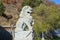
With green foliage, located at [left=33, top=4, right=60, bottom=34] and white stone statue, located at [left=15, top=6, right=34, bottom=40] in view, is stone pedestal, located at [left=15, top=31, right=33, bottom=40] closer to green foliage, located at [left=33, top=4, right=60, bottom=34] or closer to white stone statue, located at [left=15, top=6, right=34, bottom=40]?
white stone statue, located at [left=15, top=6, right=34, bottom=40]

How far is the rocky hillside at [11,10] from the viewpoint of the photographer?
17688 mm

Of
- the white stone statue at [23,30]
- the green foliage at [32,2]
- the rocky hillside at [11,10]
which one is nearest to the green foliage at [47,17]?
the green foliage at [32,2]

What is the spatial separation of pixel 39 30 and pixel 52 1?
218 inches

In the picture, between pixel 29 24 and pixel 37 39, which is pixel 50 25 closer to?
pixel 37 39

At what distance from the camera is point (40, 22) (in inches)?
607

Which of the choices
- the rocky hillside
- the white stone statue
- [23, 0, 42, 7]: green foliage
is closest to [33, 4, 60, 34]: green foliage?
[23, 0, 42, 7]: green foliage

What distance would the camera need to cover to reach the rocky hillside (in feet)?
58.0

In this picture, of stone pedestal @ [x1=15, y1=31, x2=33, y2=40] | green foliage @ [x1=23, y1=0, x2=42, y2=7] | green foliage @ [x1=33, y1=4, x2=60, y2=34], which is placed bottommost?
stone pedestal @ [x1=15, y1=31, x2=33, y2=40]

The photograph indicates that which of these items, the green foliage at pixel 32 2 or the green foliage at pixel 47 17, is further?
the green foliage at pixel 32 2

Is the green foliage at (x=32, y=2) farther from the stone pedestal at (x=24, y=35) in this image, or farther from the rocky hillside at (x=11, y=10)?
the stone pedestal at (x=24, y=35)

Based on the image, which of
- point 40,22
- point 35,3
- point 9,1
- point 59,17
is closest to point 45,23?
point 40,22

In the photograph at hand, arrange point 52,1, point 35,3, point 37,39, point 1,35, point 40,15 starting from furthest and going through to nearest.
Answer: point 52,1 < point 35,3 < point 40,15 < point 37,39 < point 1,35

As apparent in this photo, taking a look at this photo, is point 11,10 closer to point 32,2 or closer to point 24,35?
point 32,2

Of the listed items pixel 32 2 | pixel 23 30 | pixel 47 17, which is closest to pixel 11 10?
pixel 32 2
